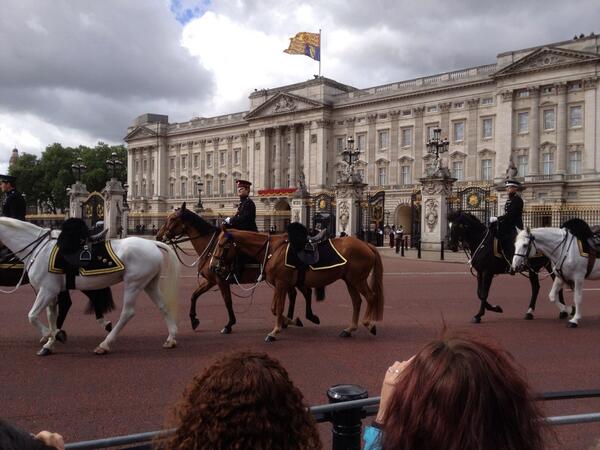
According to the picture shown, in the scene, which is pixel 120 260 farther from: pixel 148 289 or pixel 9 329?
pixel 9 329

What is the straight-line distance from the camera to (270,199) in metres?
70.7

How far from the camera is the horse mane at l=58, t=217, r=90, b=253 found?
704cm

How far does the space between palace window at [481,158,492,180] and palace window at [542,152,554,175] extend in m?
5.35

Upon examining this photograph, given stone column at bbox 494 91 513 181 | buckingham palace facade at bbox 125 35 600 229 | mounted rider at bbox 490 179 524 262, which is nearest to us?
mounted rider at bbox 490 179 524 262

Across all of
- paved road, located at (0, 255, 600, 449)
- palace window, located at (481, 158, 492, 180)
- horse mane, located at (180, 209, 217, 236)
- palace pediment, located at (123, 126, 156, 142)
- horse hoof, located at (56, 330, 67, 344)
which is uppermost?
palace pediment, located at (123, 126, 156, 142)

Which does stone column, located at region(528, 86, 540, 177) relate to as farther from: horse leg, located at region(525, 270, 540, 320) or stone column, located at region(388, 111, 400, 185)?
horse leg, located at region(525, 270, 540, 320)

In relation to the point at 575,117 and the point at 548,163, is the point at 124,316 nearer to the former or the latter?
the point at 548,163

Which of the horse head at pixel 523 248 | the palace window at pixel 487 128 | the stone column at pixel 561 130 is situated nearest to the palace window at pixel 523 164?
the stone column at pixel 561 130

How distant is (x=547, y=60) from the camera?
51562 millimetres

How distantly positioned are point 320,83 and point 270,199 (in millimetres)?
15444

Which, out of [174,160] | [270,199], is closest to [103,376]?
[270,199]

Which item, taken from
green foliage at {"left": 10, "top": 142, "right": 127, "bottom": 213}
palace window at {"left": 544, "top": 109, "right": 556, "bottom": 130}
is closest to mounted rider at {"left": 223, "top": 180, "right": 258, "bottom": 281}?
palace window at {"left": 544, "top": 109, "right": 556, "bottom": 130}

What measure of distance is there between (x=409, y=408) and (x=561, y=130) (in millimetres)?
55594

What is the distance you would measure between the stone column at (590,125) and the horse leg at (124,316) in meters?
50.2
